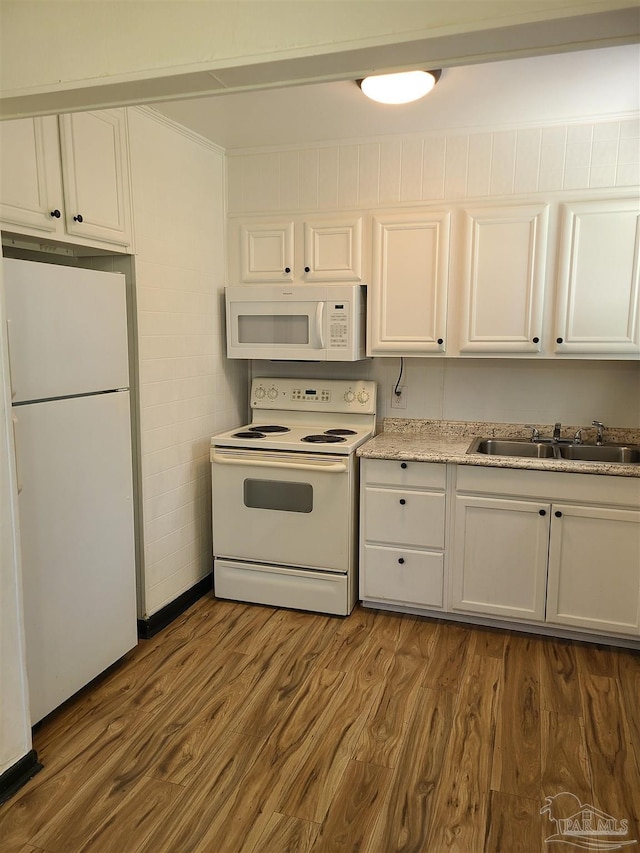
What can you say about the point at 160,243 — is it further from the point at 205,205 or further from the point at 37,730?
the point at 37,730

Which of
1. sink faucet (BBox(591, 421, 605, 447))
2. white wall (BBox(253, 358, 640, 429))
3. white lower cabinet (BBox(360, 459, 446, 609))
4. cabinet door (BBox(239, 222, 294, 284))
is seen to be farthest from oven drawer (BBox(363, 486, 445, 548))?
cabinet door (BBox(239, 222, 294, 284))

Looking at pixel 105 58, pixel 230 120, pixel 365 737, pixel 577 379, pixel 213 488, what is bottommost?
pixel 365 737

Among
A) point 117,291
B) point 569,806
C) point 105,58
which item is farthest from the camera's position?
point 117,291

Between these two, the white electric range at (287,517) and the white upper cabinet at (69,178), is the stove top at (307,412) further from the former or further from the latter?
the white upper cabinet at (69,178)

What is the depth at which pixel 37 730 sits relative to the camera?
84.9 inches

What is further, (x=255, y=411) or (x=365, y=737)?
(x=255, y=411)

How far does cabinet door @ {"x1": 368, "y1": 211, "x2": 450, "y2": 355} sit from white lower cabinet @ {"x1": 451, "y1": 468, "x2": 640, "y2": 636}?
0.76 metres

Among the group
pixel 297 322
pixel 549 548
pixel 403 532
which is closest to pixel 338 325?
pixel 297 322

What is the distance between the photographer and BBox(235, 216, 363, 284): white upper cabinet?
125 inches

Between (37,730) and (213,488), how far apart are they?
4.45 ft

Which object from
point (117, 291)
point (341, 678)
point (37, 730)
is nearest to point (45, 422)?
point (117, 291)

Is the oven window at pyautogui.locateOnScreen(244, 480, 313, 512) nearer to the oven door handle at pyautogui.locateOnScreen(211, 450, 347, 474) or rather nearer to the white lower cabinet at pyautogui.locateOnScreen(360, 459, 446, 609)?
the oven door handle at pyautogui.locateOnScreen(211, 450, 347, 474)

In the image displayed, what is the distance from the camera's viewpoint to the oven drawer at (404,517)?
2.91 m

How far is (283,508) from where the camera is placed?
3.07 meters
